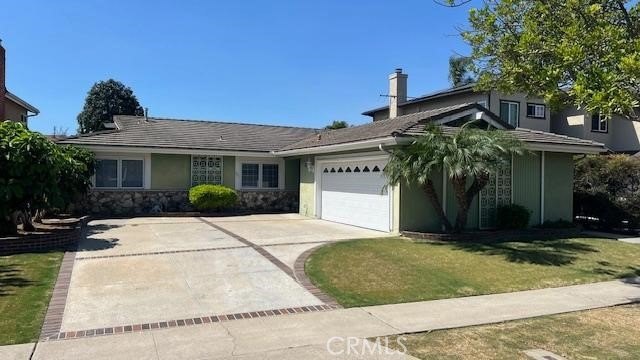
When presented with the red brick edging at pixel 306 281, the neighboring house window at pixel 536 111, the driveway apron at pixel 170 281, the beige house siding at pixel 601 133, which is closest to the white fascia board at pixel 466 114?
the red brick edging at pixel 306 281

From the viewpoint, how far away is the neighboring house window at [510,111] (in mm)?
25006

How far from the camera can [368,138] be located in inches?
568

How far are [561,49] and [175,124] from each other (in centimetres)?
1993

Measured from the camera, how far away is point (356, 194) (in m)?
16.2

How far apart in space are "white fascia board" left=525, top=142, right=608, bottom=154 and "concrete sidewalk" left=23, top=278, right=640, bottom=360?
7.64 meters

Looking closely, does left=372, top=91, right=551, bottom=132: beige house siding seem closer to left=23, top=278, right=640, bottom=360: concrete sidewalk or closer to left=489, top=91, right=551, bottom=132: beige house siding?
left=489, top=91, right=551, bottom=132: beige house siding

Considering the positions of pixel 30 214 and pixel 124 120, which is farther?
pixel 124 120

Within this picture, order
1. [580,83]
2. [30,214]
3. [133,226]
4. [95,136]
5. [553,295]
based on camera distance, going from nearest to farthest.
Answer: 1. [580,83]
2. [553,295]
3. [30,214]
4. [133,226]
5. [95,136]

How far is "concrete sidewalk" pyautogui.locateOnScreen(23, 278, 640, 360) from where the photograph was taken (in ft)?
17.0

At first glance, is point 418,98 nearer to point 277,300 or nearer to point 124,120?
point 124,120

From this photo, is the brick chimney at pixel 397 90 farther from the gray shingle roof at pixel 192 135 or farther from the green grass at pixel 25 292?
the green grass at pixel 25 292

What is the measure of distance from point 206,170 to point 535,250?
14069 millimetres

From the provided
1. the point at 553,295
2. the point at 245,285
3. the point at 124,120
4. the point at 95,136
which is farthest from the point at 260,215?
the point at 553,295

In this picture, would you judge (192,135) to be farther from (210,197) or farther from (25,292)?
(25,292)
